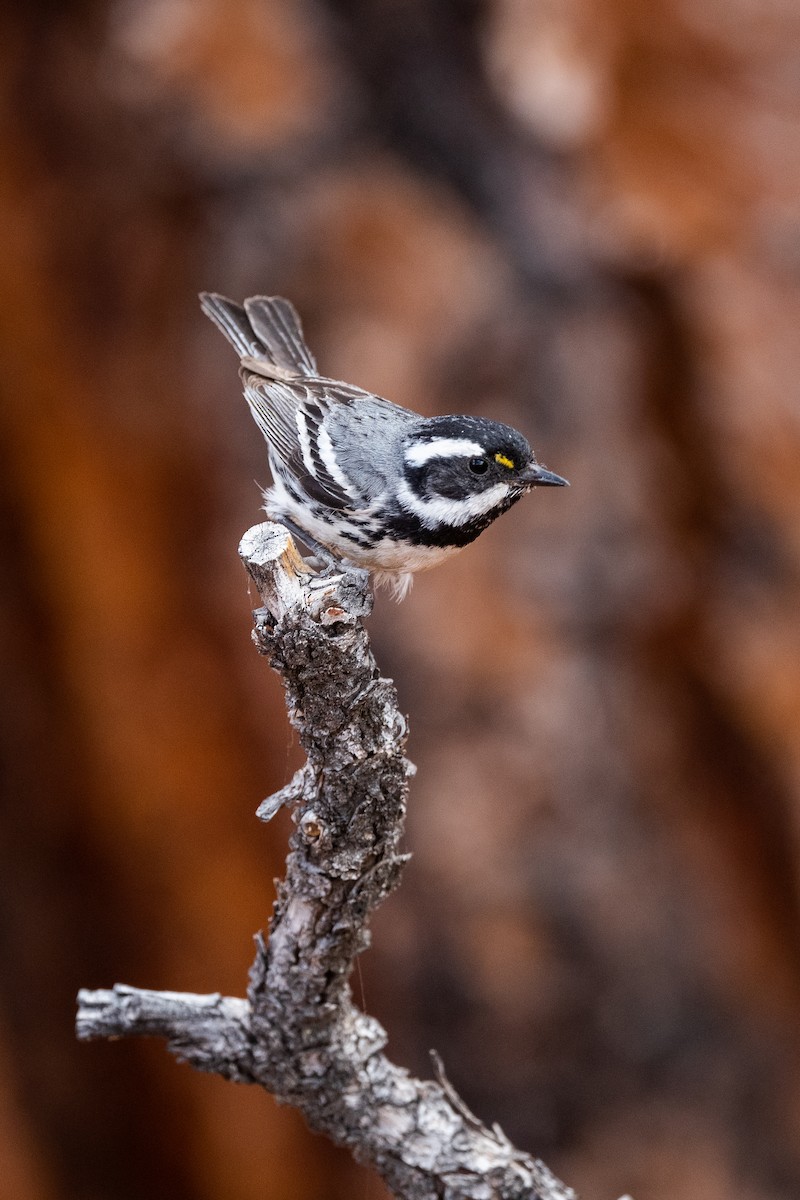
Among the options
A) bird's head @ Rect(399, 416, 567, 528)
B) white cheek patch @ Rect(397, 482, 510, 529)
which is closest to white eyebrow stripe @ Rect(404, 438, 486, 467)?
bird's head @ Rect(399, 416, 567, 528)

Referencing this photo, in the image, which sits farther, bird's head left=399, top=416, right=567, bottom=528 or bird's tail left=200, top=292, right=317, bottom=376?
bird's tail left=200, top=292, right=317, bottom=376

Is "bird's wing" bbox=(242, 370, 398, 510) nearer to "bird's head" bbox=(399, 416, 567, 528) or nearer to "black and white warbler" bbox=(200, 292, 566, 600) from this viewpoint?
"black and white warbler" bbox=(200, 292, 566, 600)

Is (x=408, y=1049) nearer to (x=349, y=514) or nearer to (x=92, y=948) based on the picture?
(x=92, y=948)

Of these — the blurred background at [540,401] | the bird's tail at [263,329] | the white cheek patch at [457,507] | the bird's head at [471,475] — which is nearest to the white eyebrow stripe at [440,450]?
the bird's head at [471,475]

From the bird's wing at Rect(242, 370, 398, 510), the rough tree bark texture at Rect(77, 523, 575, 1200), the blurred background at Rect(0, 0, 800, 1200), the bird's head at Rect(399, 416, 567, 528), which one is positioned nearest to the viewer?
the rough tree bark texture at Rect(77, 523, 575, 1200)

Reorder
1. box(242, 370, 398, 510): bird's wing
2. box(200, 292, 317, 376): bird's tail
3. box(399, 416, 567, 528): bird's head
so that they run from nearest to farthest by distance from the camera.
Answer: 1. box(399, 416, 567, 528): bird's head
2. box(242, 370, 398, 510): bird's wing
3. box(200, 292, 317, 376): bird's tail

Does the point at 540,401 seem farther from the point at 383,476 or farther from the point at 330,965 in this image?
the point at 330,965

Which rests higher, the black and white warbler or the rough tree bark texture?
the black and white warbler
